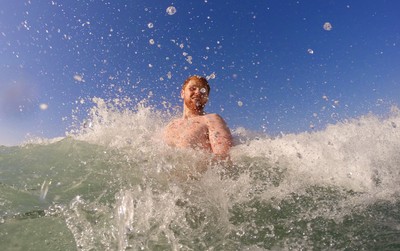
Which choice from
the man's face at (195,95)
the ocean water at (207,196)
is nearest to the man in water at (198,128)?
the man's face at (195,95)

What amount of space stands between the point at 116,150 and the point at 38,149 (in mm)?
1618

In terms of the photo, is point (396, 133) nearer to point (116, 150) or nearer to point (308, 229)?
point (308, 229)

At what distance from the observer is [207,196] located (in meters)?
3.30

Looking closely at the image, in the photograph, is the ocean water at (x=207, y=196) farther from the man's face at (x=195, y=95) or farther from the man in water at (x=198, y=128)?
the man's face at (x=195, y=95)

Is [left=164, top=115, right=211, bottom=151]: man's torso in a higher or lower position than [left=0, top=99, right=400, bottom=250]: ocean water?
higher

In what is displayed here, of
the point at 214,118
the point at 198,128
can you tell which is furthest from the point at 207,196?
the point at 214,118

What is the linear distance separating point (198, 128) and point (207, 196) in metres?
2.06

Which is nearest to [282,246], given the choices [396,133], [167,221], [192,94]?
[167,221]

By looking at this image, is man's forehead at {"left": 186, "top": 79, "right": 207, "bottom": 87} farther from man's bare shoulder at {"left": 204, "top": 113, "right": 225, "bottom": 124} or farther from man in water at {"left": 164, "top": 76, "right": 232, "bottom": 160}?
man's bare shoulder at {"left": 204, "top": 113, "right": 225, "bottom": 124}

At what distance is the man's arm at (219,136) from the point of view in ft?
15.9

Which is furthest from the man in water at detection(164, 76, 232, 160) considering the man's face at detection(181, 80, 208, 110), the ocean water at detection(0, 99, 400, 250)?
the ocean water at detection(0, 99, 400, 250)

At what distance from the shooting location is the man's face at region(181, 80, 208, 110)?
19.8 feet

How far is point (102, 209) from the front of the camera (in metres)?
2.93

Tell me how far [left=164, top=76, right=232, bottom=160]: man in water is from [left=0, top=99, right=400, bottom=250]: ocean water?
23cm
